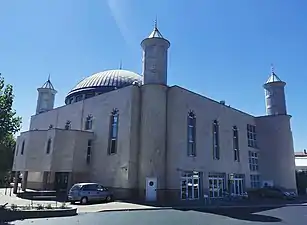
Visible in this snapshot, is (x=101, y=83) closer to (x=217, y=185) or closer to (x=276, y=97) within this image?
(x=217, y=185)

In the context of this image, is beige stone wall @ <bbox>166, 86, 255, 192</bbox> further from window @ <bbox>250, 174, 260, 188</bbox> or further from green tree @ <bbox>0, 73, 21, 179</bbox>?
green tree @ <bbox>0, 73, 21, 179</bbox>

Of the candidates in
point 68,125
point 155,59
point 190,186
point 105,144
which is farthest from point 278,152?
point 68,125

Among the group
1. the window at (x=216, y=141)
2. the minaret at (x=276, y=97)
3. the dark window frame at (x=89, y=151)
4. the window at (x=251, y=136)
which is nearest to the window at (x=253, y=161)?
the window at (x=251, y=136)

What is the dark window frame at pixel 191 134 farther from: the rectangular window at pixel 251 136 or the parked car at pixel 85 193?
the rectangular window at pixel 251 136

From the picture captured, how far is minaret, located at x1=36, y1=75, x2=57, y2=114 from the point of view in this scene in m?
43.4

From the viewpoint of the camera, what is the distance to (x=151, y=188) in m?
25.1

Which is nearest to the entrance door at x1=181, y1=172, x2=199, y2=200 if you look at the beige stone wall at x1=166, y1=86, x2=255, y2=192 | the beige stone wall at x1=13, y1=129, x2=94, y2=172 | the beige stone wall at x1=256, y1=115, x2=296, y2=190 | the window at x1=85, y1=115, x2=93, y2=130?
the beige stone wall at x1=166, y1=86, x2=255, y2=192

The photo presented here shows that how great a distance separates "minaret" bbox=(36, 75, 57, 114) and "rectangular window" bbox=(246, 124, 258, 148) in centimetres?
2782

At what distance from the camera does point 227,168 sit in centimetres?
3181

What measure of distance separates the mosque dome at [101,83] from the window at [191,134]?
1017 cm

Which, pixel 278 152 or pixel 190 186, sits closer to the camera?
pixel 190 186

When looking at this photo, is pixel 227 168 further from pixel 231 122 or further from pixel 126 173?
pixel 126 173

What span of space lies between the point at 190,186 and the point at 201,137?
4966mm

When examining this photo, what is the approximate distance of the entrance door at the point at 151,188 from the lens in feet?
81.7
